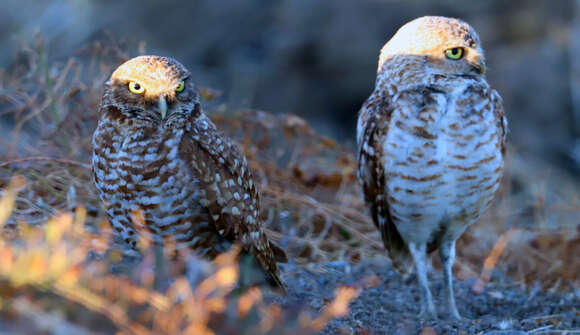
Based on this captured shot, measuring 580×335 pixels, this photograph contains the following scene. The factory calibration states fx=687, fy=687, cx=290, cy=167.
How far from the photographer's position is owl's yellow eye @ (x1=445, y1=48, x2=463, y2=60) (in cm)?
404

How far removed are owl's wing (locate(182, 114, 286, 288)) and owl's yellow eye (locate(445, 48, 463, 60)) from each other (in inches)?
53.5

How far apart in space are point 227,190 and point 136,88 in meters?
0.71

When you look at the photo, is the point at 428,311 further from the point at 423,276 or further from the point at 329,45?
the point at 329,45

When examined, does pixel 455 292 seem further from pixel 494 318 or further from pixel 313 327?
pixel 313 327

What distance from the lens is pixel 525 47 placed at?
38.1 ft

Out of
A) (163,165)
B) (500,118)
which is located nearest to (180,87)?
(163,165)

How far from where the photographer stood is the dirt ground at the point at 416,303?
377 centimetres

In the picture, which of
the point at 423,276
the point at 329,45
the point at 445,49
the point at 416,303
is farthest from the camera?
the point at 329,45

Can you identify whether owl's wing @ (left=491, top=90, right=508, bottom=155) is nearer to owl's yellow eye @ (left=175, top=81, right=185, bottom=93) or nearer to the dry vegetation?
the dry vegetation

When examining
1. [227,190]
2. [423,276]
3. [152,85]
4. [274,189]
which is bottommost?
[423,276]

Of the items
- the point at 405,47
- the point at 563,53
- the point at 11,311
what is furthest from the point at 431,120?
the point at 563,53

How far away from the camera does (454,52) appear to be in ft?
13.3

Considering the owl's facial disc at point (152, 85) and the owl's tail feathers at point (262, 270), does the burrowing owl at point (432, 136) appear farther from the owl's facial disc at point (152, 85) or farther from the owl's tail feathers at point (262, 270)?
the owl's facial disc at point (152, 85)

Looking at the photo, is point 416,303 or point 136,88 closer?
point 136,88
